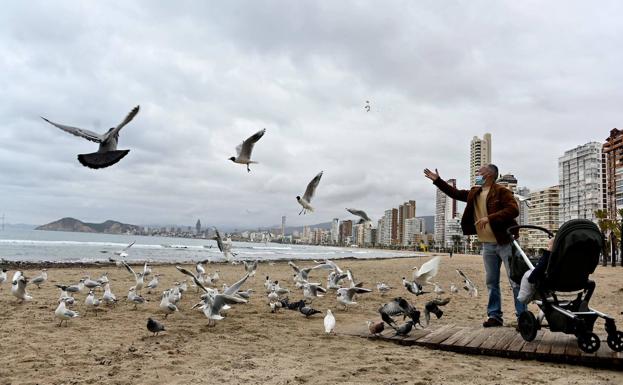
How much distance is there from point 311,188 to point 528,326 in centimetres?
587

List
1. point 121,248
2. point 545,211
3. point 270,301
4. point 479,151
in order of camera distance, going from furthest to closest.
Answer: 1. point 479,151
2. point 545,211
3. point 121,248
4. point 270,301

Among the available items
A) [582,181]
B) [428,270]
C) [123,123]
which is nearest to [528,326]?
[428,270]

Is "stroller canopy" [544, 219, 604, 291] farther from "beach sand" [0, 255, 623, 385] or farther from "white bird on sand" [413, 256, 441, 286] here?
"white bird on sand" [413, 256, 441, 286]

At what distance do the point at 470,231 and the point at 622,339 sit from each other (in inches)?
94.5

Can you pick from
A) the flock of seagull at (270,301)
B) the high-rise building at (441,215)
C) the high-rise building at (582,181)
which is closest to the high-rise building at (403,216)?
the high-rise building at (441,215)

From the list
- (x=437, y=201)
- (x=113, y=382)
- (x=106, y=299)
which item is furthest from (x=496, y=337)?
(x=437, y=201)

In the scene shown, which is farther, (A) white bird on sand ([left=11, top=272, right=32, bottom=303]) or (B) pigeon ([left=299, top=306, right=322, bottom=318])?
(A) white bird on sand ([left=11, top=272, right=32, bottom=303])

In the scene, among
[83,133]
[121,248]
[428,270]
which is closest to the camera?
[83,133]

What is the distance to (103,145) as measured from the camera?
5.82 m

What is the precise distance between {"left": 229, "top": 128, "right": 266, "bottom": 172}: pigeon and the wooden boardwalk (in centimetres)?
373

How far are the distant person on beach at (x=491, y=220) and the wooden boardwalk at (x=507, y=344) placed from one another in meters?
0.44

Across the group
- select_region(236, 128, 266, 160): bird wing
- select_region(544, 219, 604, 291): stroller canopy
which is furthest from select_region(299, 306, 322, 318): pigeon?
select_region(544, 219, 604, 291): stroller canopy

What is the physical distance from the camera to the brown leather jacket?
5.99 meters

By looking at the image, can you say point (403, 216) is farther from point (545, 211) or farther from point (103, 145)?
point (103, 145)
